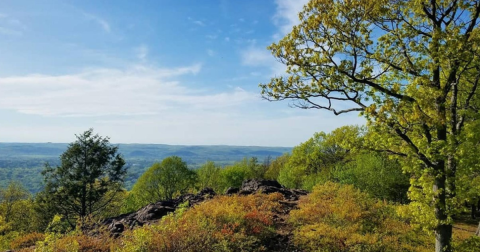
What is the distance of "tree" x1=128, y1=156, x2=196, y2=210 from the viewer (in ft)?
143

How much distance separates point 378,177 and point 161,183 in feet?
94.8

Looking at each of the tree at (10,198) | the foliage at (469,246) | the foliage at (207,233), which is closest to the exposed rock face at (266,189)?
the foliage at (207,233)

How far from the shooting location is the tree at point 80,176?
29109 millimetres

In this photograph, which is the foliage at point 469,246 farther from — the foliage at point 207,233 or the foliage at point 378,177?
the foliage at point 378,177

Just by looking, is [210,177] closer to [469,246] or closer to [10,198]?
[10,198]

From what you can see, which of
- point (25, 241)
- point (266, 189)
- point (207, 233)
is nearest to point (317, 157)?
point (266, 189)

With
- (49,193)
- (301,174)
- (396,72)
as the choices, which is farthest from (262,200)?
(301,174)

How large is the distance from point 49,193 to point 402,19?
105 feet

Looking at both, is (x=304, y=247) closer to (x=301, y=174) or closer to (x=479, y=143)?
(x=479, y=143)

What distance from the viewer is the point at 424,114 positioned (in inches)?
329

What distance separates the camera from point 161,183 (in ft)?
144

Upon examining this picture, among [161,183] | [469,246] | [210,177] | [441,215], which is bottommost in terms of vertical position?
[210,177]

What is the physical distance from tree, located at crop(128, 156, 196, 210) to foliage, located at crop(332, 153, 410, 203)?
22554mm

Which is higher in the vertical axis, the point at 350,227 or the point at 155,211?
the point at 350,227
